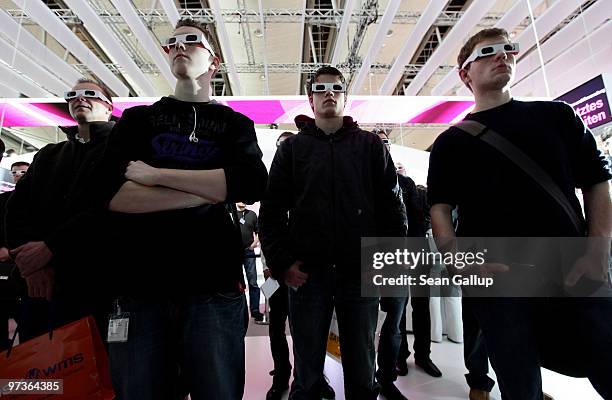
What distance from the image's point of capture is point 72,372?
1.16 metres

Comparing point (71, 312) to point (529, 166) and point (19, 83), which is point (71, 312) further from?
point (19, 83)

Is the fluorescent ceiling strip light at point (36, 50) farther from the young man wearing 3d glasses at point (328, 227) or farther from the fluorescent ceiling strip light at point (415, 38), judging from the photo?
the fluorescent ceiling strip light at point (415, 38)

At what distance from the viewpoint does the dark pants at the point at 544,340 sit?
900 millimetres

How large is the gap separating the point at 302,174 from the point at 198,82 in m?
0.54

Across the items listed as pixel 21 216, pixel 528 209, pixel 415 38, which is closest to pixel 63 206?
pixel 21 216

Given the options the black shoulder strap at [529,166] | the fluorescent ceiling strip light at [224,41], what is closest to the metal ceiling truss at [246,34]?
the fluorescent ceiling strip light at [224,41]

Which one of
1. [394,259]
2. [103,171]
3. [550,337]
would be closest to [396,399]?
[394,259]

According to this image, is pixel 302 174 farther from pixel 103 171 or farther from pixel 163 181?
pixel 103 171

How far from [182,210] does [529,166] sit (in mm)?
1016

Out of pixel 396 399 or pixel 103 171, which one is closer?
pixel 103 171

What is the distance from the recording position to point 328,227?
1346mm

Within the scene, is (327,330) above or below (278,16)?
below

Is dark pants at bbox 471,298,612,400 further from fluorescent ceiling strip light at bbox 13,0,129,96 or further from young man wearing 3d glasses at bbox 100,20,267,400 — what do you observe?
fluorescent ceiling strip light at bbox 13,0,129,96

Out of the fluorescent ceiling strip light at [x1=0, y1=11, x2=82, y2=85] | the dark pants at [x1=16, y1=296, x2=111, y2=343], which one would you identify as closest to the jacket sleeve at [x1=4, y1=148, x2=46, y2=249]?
the dark pants at [x1=16, y1=296, x2=111, y2=343]
